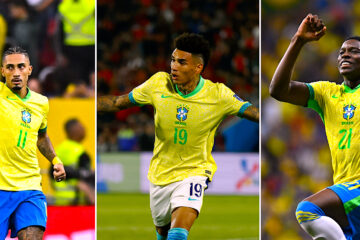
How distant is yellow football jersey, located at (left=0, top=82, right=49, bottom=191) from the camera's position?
17.9ft

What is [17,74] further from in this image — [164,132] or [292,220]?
[292,220]

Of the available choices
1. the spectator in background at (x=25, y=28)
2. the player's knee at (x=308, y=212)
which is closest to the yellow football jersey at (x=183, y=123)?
the player's knee at (x=308, y=212)

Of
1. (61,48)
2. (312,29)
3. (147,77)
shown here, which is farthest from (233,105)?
(147,77)

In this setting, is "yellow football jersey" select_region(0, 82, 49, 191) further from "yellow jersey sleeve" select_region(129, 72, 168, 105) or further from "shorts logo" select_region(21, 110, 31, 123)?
"yellow jersey sleeve" select_region(129, 72, 168, 105)

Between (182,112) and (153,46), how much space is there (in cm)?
1377

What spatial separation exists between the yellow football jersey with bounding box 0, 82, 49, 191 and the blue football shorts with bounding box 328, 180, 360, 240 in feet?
8.14

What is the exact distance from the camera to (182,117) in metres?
5.87

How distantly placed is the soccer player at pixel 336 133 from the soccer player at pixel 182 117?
82cm

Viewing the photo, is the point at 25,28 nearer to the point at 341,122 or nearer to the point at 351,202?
the point at 341,122

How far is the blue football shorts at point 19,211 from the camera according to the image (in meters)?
5.40

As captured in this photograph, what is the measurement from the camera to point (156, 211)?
5977 millimetres

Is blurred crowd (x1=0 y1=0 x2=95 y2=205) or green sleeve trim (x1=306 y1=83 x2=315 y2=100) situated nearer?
green sleeve trim (x1=306 y1=83 x2=315 y2=100)

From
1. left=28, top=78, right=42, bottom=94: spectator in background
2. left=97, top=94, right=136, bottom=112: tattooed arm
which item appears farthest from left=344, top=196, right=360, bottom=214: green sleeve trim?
left=28, top=78, right=42, bottom=94: spectator in background

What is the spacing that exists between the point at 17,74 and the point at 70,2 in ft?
8.01
